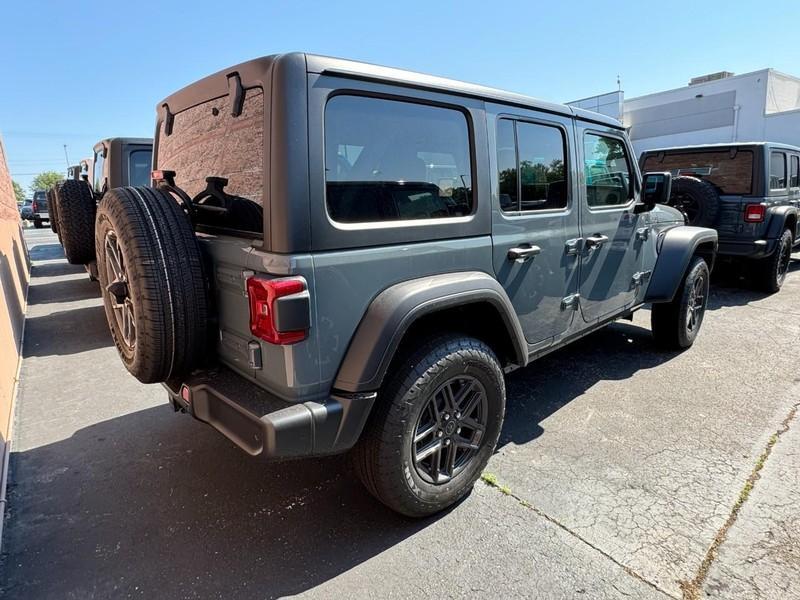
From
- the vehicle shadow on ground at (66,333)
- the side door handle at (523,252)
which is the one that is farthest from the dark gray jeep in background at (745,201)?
the vehicle shadow on ground at (66,333)

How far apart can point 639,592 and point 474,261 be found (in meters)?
1.60

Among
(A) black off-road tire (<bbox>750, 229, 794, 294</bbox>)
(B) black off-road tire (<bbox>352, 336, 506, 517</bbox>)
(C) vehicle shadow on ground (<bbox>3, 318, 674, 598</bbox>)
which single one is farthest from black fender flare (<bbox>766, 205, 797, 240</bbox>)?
(B) black off-road tire (<bbox>352, 336, 506, 517</bbox>)

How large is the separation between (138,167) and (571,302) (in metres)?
5.35

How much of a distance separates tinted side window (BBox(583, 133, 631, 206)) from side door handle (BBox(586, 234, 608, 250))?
0.23m

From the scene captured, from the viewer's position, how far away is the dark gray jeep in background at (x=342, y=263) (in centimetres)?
191

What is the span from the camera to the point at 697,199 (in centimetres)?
666

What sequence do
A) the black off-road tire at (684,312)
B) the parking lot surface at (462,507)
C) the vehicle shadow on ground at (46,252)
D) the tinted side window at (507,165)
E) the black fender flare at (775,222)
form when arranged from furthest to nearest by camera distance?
the vehicle shadow on ground at (46,252)
the black fender flare at (775,222)
the black off-road tire at (684,312)
the tinted side window at (507,165)
the parking lot surface at (462,507)

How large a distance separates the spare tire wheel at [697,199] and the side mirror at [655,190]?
3080 mm

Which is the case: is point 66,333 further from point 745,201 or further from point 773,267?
point 773,267

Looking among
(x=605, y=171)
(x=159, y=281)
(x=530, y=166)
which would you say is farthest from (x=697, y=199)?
(x=159, y=281)

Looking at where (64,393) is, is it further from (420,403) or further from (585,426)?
(585,426)

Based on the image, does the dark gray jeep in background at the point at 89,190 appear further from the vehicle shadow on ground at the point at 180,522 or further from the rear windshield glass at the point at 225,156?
the rear windshield glass at the point at 225,156

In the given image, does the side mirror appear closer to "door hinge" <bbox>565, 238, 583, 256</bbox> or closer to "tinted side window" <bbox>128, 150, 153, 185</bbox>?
"door hinge" <bbox>565, 238, 583, 256</bbox>

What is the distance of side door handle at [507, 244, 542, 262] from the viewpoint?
2705 millimetres
